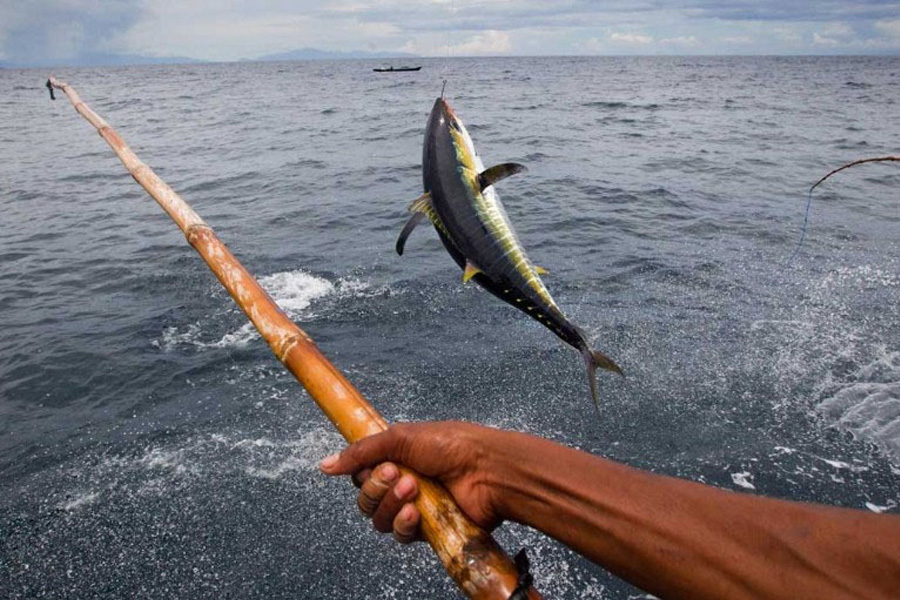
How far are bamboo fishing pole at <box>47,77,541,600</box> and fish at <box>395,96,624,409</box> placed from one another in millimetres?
744

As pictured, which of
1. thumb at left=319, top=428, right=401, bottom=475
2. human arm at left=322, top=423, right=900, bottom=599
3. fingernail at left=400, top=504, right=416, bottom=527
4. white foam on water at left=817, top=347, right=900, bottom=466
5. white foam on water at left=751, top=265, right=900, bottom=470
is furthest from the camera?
white foam on water at left=751, top=265, right=900, bottom=470

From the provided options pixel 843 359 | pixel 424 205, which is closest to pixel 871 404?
pixel 843 359

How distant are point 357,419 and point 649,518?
1.16 metres

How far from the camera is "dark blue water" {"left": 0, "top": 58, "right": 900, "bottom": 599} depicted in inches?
202

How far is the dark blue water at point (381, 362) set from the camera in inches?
202

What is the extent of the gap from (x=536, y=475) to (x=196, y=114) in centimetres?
4956

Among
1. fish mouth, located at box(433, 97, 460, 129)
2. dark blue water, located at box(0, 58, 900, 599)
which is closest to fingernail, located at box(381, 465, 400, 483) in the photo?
fish mouth, located at box(433, 97, 460, 129)

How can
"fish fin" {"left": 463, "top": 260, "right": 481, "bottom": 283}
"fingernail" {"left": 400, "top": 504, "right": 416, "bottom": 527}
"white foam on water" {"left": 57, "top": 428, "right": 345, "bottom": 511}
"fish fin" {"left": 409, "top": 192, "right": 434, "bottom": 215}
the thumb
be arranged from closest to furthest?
"fingernail" {"left": 400, "top": 504, "right": 416, "bottom": 527} < the thumb < "fish fin" {"left": 463, "top": 260, "right": 481, "bottom": 283} < "fish fin" {"left": 409, "top": 192, "right": 434, "bottom": 215} < "white foam on water" {"left": 57, "top": 428, "right": 345, "bottom": 511}

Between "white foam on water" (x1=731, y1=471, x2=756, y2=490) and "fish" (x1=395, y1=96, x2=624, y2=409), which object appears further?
"white foam on water" (x1=731, y1=471, x2=756, y2=490)

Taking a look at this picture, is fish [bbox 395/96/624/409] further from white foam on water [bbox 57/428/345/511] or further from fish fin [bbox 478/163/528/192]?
white foam on water [bbox 57/428/345/511]

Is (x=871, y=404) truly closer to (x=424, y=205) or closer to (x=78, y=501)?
(x=424, y=205)

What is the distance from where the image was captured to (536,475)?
1849 mm

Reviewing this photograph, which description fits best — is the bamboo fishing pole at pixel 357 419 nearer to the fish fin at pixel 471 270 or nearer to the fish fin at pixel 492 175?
the fish fin at pixel 471 270

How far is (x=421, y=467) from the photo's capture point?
2.01 m
